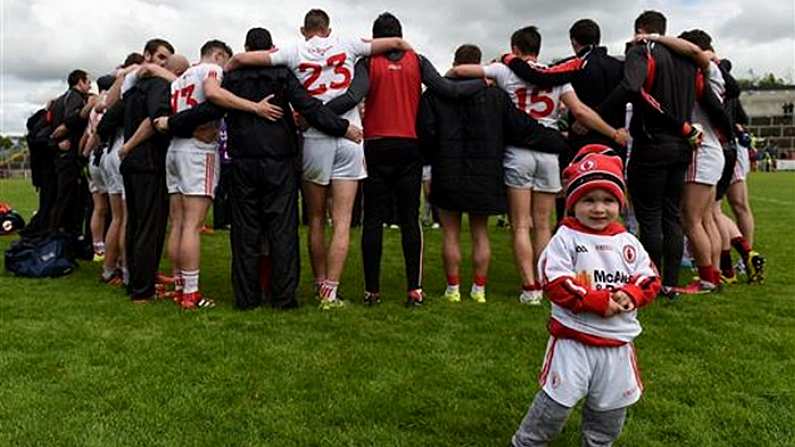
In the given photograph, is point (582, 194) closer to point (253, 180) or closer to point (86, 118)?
point (253, 180)

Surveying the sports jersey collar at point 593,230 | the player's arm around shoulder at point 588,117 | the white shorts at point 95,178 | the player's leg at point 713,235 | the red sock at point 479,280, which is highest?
the player's arm around shoulder at point 588,117

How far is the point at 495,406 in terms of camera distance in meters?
3.66

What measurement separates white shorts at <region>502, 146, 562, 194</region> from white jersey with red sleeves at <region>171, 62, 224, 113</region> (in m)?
2.42

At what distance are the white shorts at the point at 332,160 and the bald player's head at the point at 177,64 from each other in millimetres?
1532

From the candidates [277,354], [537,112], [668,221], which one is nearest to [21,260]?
[277,354]

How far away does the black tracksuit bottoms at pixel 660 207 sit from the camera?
5797 millimetres

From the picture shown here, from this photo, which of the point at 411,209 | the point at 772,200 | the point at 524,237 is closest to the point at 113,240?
the point at 411,209

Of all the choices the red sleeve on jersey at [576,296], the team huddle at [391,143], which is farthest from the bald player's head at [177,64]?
the red sleeve on jersey at [576,296]

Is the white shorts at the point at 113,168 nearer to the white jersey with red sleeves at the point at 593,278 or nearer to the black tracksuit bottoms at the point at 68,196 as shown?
the black tracksuit bottoms at the point at 68,196

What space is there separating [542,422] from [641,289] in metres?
0.68

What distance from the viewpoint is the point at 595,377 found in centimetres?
286

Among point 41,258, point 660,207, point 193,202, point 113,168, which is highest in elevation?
point 113,168

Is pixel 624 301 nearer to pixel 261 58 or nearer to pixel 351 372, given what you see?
pixel 351 372

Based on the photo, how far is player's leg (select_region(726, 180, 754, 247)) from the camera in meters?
7.36
